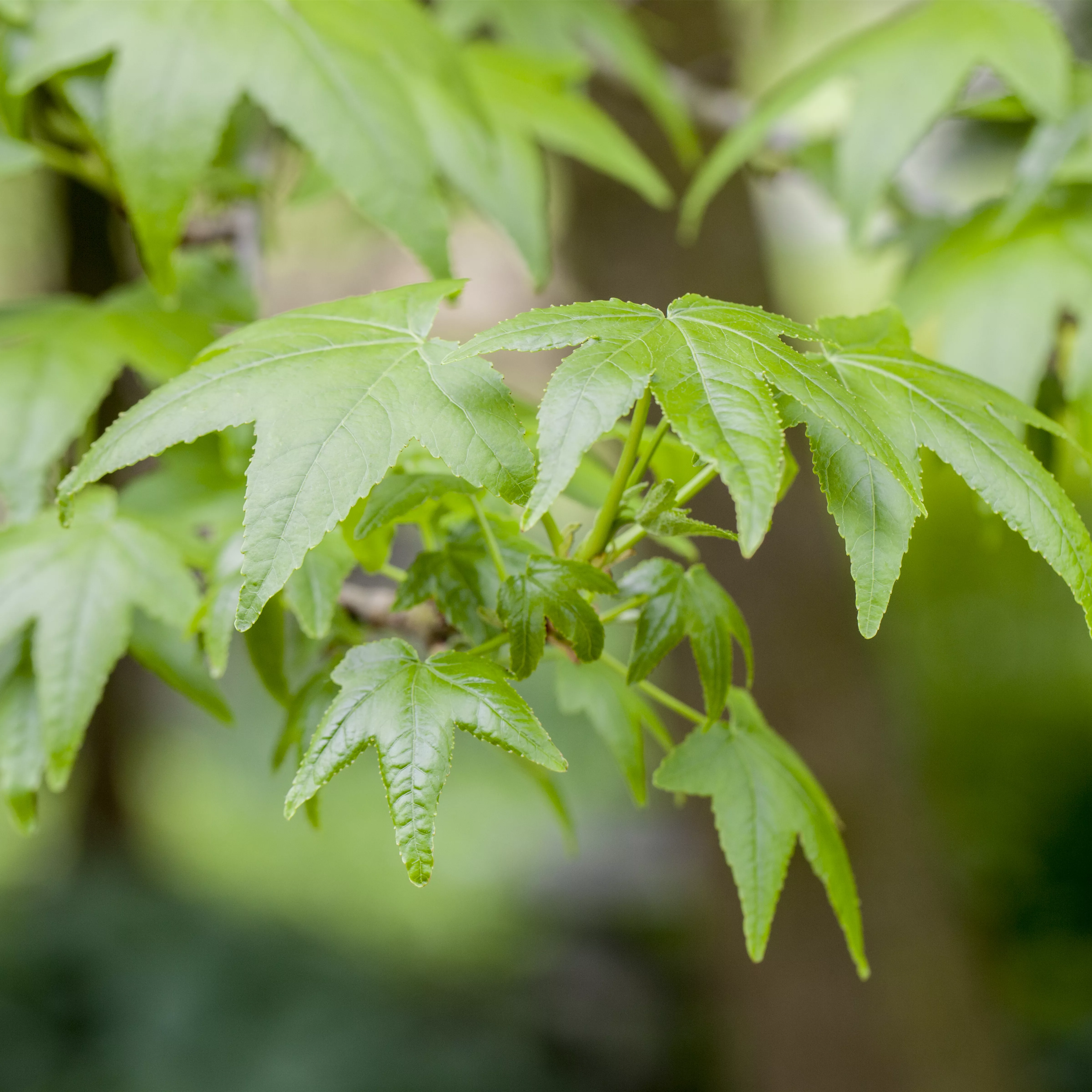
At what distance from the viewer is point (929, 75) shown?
1.23 metres

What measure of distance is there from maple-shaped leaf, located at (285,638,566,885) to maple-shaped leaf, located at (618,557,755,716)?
0.12 m

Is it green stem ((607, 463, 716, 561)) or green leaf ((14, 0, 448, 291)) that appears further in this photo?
green leaf ((14, 0, 448, 291))

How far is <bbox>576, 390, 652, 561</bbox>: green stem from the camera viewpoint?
636mm

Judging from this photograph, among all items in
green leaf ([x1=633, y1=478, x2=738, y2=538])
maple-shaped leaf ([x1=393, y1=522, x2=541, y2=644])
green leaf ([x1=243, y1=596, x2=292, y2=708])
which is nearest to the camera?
green leaf ([x1=633, y1=478, x2=738, y2=538])

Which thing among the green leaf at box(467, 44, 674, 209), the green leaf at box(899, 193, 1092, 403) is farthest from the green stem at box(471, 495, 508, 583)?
the green leaf at box(467, 44, 674, 209)

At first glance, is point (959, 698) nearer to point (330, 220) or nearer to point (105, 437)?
point (330, 220)

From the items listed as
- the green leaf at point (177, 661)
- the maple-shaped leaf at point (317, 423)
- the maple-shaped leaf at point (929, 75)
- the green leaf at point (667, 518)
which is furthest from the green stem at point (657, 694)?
the maple-shaped leaf at point (929, 75)

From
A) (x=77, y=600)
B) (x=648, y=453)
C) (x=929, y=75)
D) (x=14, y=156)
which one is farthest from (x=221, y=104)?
(x=929, y=75)

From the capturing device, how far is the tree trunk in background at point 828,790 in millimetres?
2441

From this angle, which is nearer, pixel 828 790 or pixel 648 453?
Result: pixel 648 453

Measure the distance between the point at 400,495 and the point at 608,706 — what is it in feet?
0.83

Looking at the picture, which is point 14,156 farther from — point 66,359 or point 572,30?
point 572,30

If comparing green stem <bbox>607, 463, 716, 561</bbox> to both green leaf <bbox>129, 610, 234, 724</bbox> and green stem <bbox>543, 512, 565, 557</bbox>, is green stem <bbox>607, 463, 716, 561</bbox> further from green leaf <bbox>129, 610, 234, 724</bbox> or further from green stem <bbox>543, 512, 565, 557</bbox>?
green leaf <bbox>129, 610, 234, 724</bbox>

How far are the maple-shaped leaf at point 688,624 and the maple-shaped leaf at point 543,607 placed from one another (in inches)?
1.7
